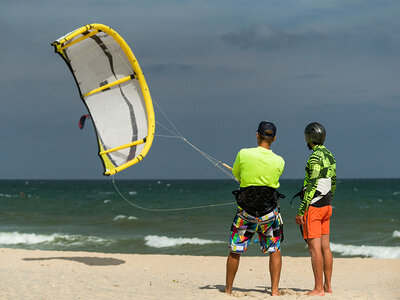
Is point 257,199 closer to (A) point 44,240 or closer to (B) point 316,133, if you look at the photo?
(B) point 316,133

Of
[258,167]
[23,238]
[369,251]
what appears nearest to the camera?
[258,167]

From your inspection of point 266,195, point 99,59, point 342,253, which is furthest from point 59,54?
point 342,253

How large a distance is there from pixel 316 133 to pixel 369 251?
1045 centimetres

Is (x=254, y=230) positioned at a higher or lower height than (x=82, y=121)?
lower

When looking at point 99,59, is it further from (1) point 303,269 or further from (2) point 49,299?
(1) point 303,269

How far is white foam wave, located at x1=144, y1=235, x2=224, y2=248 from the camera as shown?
56.6ft

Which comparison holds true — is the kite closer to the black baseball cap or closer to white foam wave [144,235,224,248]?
the black baseball cap

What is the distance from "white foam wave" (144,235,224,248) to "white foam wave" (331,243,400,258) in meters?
3.82

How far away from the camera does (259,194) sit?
589cm

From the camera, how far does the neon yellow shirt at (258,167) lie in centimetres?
588

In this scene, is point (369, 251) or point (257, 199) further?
point (369, 251)

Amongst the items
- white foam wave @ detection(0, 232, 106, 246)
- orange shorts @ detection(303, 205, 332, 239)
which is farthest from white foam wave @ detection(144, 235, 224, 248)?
orange shorts @ detection(303, 205, 332, 239)

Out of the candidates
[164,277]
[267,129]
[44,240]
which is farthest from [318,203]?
[44,240]

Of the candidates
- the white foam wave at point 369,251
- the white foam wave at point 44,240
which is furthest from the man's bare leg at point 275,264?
the white foam wave at point 44,240
